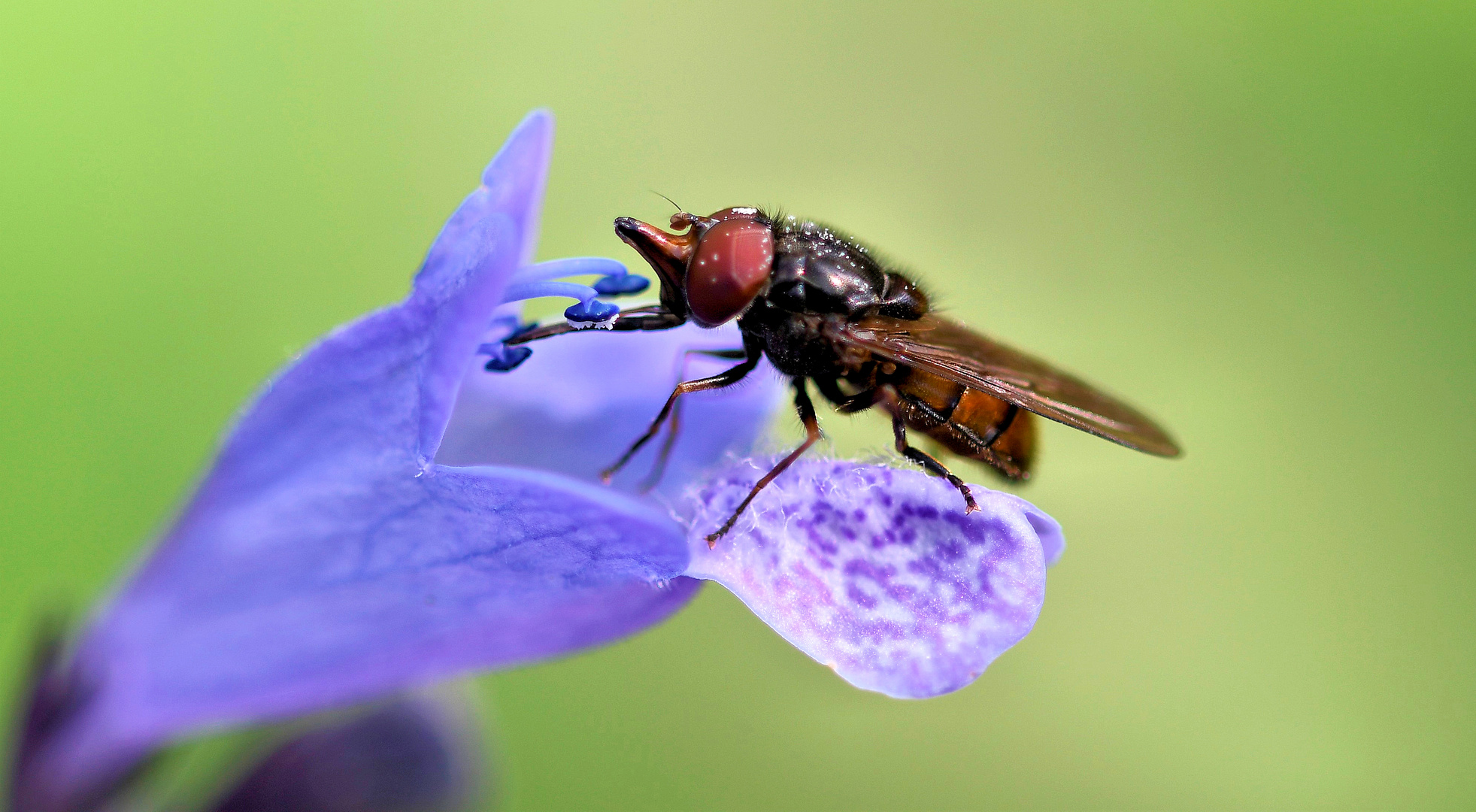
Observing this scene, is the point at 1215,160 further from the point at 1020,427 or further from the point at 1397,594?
the point at 1020,427

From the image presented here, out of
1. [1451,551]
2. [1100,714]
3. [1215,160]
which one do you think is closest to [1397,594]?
[1451,551]

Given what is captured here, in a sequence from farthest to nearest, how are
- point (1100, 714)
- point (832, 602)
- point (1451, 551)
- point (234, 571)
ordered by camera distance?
point (1451, 551) → point (1100, 714) → point (234, 571) → point (832, 602)

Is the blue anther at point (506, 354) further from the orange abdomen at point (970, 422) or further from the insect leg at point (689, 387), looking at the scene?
the orange abdomen at point (970, 422)

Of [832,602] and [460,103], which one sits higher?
[832,602]

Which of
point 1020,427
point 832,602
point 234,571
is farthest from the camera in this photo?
point 1020,427

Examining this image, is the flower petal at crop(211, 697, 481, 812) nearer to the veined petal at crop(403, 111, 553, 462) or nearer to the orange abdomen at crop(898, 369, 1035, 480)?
the veined petal at crop(403, 111, 553, 462)

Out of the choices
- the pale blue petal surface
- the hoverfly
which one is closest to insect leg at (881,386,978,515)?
the hoverfly

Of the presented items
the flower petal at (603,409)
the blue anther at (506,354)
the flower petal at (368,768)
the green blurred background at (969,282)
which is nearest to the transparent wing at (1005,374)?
the flower petal at (603,409)
